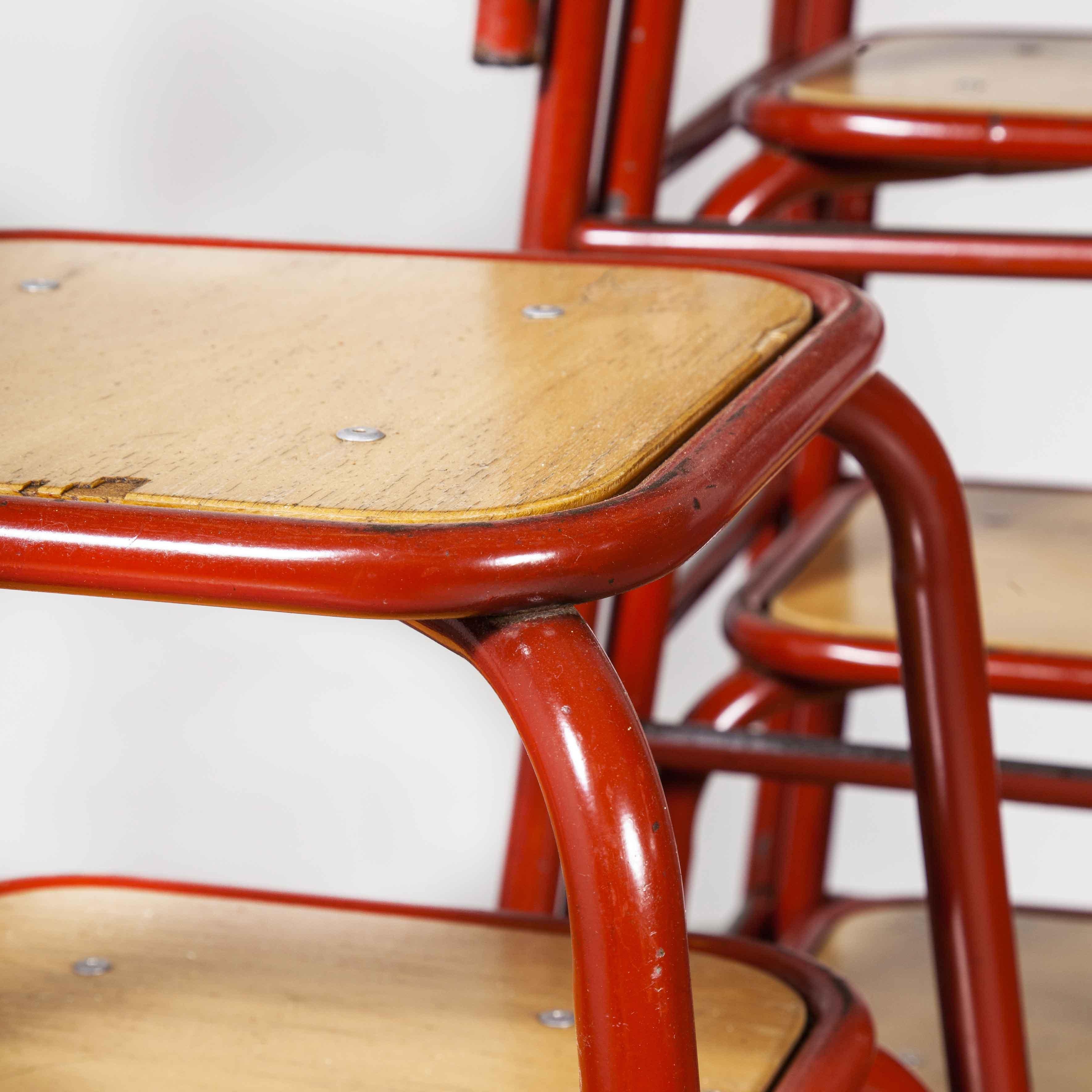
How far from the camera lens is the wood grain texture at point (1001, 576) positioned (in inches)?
38.0

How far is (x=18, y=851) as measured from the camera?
1.02m

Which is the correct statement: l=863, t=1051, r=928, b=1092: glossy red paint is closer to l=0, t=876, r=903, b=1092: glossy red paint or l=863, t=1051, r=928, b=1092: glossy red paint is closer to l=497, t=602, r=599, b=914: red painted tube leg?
l=0, t=876, r=903, b=1092: glossy red paint

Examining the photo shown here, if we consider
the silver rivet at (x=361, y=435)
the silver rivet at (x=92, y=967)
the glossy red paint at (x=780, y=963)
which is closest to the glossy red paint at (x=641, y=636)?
the glossy red paint at (x=780, y=963)

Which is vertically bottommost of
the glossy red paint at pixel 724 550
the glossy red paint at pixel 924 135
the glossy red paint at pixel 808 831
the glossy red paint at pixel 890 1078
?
the glossy red paint at pixel 808 831

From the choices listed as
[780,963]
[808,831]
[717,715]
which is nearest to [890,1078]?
[780,963]

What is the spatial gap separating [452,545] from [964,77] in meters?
0.87

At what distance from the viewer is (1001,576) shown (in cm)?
108

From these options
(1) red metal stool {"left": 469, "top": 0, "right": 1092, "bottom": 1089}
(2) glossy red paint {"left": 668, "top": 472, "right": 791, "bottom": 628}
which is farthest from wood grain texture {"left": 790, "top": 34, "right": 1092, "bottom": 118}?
(2) glossy red paint {"left": 668, "top": 472, "right": 791, "bottom": 628}

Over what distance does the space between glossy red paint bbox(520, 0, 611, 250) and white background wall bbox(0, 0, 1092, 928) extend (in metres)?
0.22

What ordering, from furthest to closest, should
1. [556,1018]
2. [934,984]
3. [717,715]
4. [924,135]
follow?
[934,984] < [717,715] < [924,135] < [556,1018]

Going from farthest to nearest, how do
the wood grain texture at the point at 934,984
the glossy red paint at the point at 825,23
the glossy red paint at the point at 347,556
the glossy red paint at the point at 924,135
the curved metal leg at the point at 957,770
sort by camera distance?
1. the glossy red paint at the point at 825,23
2. the wood grain texture at the point at 934,984
3. the glossy red paint at the point at 924,135
4. the curved metal leg at the point at 957,770
5. the glossy red paint at the point at 347,556

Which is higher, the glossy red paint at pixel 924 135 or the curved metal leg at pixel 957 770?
the glossy red paint at pixel 924 135

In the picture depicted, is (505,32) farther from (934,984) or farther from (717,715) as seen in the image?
(934,984)

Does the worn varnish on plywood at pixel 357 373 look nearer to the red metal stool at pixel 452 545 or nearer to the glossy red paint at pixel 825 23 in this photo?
the red metal stool at pixel 452 545
